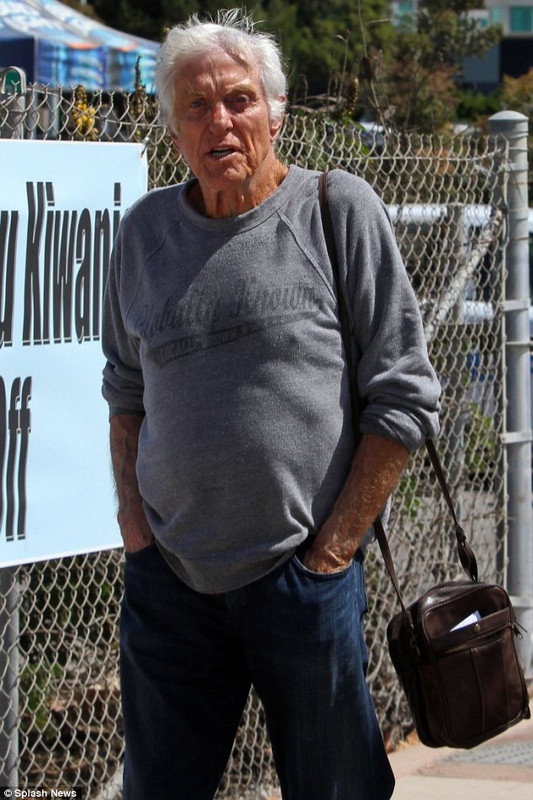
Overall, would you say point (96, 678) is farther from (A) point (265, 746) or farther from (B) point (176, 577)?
(B) point (176, 577)

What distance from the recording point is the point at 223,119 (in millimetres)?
2469

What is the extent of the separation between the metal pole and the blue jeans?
3.02 feet

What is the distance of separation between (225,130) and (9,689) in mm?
1784

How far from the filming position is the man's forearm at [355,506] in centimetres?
240

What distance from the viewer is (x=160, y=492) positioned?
2504 mm

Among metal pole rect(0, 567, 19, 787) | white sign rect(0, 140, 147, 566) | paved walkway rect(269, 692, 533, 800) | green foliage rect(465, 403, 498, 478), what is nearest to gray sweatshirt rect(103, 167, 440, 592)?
white sign rect(0, 140, 147, 566)

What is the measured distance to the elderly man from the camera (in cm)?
240

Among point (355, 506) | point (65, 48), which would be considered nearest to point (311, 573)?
point (355, 506)

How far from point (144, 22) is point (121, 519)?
22531 mm

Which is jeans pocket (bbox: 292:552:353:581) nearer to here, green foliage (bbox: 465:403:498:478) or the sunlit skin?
the sunlit skin

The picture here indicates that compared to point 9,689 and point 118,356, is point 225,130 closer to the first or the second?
point 118,356

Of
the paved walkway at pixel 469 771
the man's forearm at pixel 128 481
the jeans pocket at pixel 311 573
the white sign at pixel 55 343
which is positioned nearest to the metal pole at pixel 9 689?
the white sign at pixel 55 343

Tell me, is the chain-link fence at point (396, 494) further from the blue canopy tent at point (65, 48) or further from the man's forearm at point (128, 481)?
the blue canopy tent at point (65, 48)

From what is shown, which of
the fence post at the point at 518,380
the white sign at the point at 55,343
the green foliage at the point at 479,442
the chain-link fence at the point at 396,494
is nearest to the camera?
the white sign at the point at 55,343
